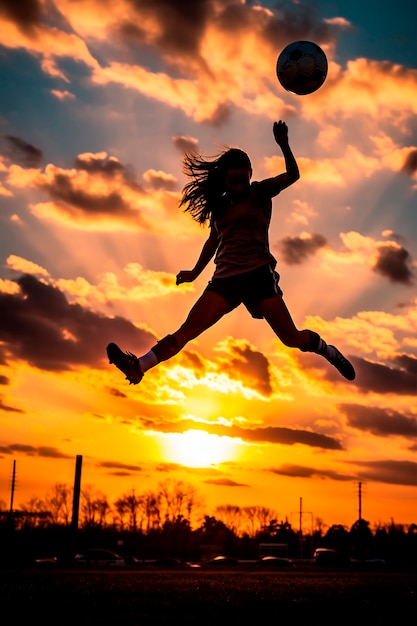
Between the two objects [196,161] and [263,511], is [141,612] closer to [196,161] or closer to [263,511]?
[196,161]

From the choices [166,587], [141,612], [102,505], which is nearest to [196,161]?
[141,612]

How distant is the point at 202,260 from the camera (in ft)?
26.2

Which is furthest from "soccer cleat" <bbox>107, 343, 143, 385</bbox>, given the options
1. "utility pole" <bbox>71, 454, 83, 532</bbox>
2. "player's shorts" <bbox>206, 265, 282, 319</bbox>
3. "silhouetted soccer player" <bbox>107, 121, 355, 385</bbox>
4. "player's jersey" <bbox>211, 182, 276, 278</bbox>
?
"utility pole" <bbox>71, 454, 83, 532</bbox>

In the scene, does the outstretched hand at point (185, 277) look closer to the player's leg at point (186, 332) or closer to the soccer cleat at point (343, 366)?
the player's leg at point (186, 332)

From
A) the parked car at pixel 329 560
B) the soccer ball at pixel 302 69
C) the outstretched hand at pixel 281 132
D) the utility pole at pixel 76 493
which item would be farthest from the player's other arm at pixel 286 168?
the parked car at pixel 329 560

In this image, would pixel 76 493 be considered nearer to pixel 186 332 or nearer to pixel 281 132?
pixel 186 332

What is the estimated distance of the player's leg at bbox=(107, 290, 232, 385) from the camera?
707 cm

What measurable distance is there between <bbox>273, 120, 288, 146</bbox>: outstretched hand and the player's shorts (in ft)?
3.99

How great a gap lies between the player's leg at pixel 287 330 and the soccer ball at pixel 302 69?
263cm

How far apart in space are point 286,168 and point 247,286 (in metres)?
1.17

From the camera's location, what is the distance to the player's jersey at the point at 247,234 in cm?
715

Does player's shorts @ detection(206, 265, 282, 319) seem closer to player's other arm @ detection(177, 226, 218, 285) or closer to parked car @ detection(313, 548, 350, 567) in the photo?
player's other arm @ detection(177, 226, 218, 285)

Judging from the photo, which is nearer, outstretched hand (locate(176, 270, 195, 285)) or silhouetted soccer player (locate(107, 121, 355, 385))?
silhouetted soccer player (locate(107, 121, 355, 385))

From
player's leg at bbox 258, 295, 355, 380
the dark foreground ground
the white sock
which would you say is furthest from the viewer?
the dark foreground ground
